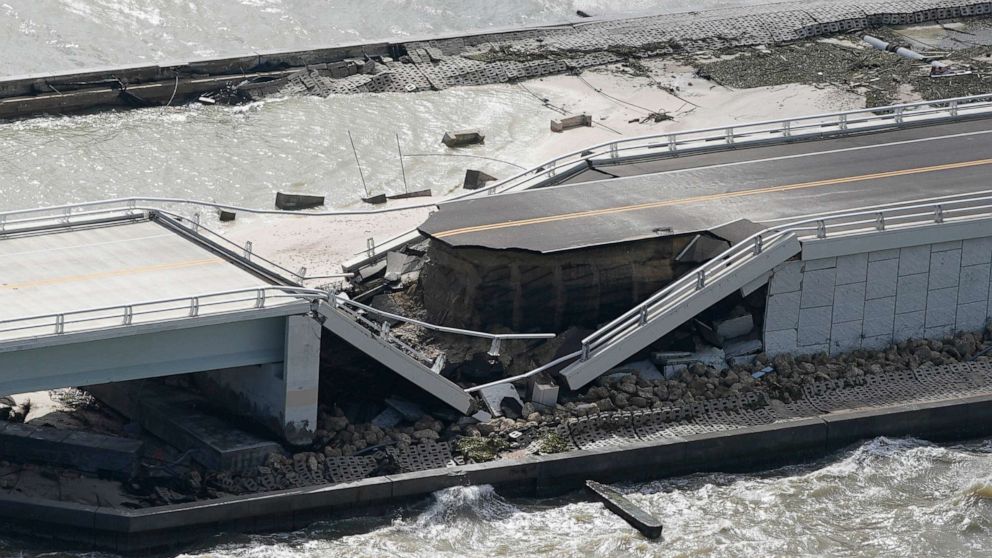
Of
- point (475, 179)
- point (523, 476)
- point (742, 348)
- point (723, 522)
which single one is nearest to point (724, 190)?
point (742, 348)

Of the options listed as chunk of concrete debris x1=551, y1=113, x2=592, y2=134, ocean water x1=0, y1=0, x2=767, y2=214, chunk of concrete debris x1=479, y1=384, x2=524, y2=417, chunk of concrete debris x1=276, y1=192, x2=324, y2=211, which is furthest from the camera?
chunk of concrete debris x1=551, y1=113, x2=592, y2=134

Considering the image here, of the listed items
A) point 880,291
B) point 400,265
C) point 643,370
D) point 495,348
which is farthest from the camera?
point 400,265

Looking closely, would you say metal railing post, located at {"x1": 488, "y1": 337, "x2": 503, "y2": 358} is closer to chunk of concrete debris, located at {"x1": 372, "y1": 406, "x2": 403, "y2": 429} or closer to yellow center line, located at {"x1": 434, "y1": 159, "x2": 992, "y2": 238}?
chunk of concrete debris, located at {"x1": 372, "y1": 406, "x2": 403, "y2": 429}

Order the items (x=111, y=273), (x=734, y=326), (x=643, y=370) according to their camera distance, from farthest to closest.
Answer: (x=734, y=326), (x=643, y=370), (x=111, y=273)

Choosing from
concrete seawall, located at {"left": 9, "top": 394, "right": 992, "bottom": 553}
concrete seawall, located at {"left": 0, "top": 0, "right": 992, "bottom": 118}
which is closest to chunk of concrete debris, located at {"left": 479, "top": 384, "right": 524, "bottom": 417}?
concrete seawall, located at {"left": 9, "top": 394, "right": 992, "bottom": 553}

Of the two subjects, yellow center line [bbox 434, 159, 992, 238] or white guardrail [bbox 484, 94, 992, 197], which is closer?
yellow center line [bbox 434, 159, 992, 238]

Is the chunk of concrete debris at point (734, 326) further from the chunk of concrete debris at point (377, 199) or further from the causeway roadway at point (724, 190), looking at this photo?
the chunk of concrete debris at point (377, 199)

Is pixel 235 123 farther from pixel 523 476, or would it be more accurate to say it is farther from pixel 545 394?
pixel 523 476
